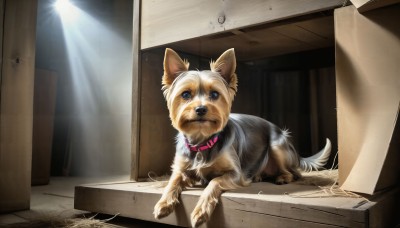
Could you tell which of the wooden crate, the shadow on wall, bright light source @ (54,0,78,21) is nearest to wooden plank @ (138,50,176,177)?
the wooden crate

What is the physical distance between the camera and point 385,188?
1942 mm

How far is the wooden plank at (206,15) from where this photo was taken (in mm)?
2158

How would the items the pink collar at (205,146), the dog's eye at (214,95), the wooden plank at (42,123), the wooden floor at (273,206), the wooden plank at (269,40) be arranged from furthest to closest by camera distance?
the wooden plank at (42,123) → the wooden plank at (269,40) → the pink collar at (205,146) → the dog's eye at (214,95) → the wooden floor at (273,206)

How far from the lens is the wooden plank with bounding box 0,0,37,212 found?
275 centimetres

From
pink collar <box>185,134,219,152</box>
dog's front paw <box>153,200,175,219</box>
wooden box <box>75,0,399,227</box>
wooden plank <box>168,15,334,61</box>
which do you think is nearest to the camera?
wooden box <box>75,0,399,227</box>

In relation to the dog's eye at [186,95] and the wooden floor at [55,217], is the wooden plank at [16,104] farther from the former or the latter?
the dog's eye at [186,95]

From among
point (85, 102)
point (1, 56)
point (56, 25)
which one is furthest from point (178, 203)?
point (56, 25)

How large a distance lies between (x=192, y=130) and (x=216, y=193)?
0.38 meters

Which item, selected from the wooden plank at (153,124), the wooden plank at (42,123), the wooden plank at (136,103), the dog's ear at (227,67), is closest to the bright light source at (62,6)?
the wooden plank at (42,123)

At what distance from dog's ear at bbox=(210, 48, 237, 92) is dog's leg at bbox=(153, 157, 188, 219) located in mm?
589

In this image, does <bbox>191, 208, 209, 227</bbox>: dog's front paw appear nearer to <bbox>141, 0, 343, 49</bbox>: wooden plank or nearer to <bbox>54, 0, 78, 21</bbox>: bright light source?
<bbox>141, 0, 343, 49</bbox>: wooden plank

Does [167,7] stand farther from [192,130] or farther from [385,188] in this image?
[385,188]

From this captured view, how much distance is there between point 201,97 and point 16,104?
5.12 feet

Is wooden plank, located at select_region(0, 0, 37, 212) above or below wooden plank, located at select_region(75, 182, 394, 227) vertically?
above
